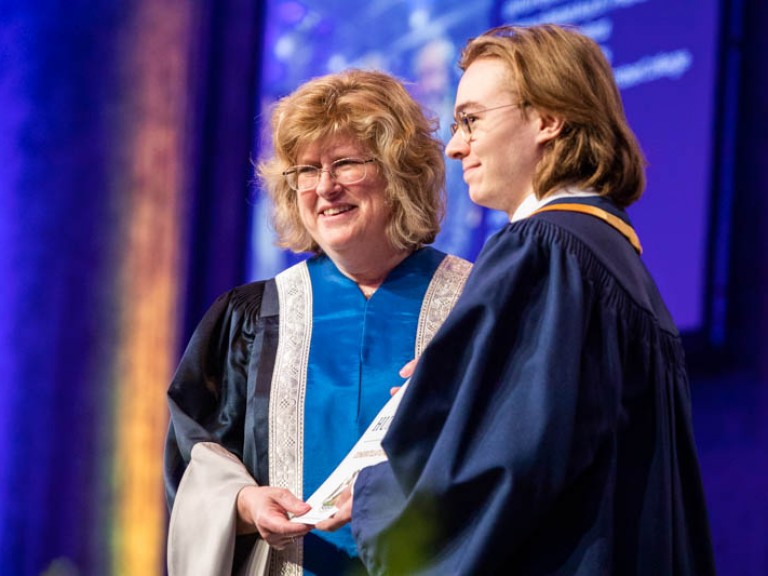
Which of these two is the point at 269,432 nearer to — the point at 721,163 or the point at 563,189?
the point at 563,189

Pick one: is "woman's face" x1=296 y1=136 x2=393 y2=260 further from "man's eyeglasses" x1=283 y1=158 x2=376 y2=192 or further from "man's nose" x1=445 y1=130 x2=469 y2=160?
"man's nose" x1=445 y1=130 x2=469 y2=160

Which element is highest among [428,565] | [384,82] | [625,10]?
[625,10]

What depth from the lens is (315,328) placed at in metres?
2.58

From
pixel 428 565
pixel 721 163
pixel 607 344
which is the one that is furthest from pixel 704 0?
pixel 428 565

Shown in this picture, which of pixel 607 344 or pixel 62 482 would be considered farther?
pixel 62 482

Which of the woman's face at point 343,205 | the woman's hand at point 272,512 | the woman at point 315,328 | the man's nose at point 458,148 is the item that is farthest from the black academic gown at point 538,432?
the woman's face at point 343,205

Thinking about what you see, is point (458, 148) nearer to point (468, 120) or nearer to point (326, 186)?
point (468, 120)

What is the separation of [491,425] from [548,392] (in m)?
0.10

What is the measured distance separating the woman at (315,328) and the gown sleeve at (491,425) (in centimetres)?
62

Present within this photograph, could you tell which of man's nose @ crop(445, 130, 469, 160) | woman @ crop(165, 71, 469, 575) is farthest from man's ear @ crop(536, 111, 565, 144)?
woman @ crop(165, 71, 469, 575)

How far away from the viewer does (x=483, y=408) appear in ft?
5.73

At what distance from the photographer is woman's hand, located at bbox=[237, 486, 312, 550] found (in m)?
2.19

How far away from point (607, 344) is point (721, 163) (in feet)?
5.70

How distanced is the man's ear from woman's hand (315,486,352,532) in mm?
683
